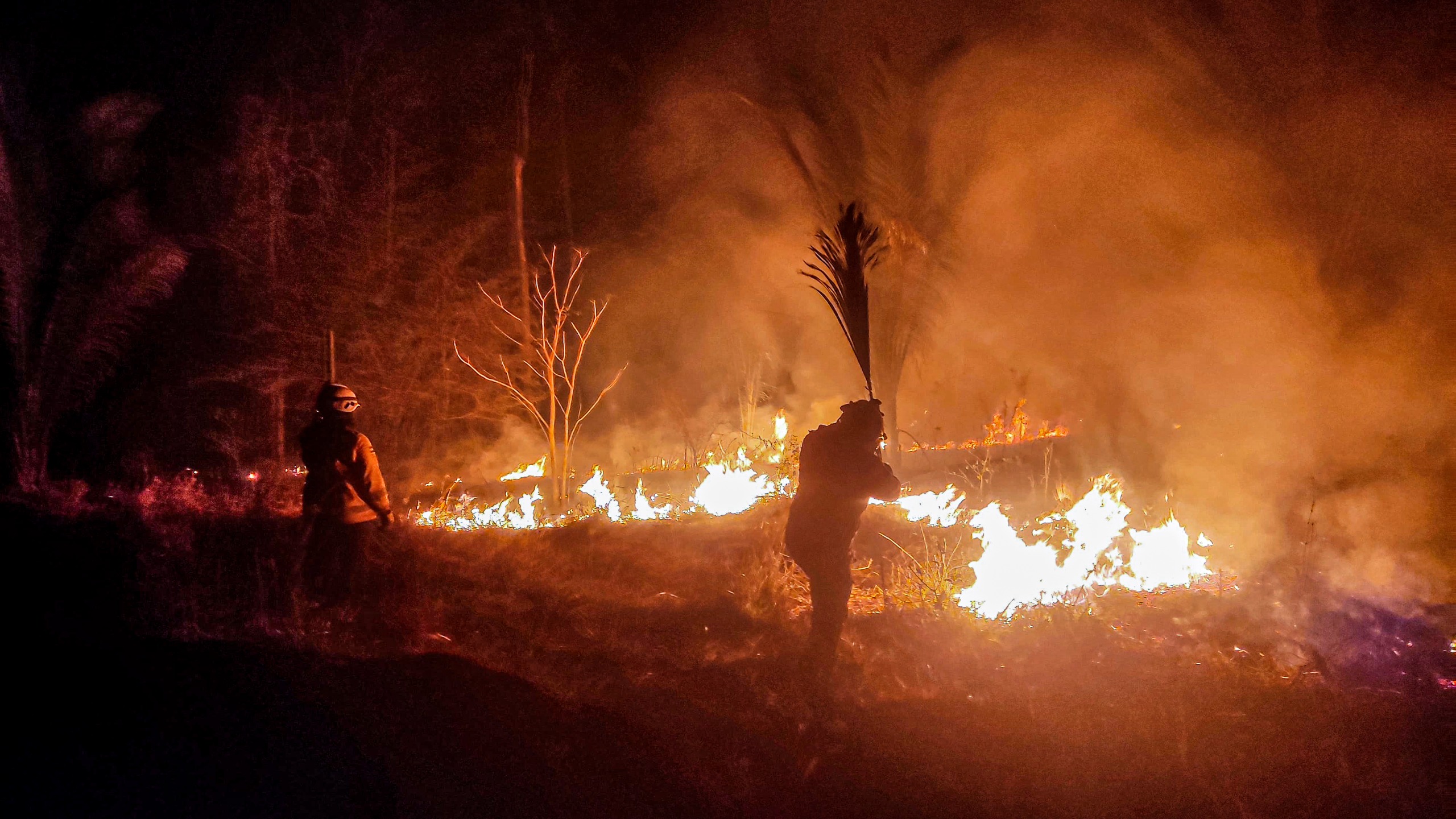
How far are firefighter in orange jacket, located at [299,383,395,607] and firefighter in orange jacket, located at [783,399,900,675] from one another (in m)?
2.98

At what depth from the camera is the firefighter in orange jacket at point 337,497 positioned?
5941mm

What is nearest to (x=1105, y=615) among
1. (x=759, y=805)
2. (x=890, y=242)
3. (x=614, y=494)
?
(x=759, y=805)

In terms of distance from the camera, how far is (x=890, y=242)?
34.9ft

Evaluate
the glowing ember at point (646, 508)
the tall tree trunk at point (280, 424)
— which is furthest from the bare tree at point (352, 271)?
the glowing ember at point (646, 508)

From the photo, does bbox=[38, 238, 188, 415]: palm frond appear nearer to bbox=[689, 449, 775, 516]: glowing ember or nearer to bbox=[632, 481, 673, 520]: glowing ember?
bbox=[632, 481, 673, 520]: glowing ember

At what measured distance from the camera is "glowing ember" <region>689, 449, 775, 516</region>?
10.0 meters

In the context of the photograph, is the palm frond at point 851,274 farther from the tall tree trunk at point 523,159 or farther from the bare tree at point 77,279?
the bare tree at point 77,279

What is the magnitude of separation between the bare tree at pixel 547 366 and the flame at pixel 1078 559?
610cm

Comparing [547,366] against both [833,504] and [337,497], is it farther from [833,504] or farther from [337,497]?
[833,504]

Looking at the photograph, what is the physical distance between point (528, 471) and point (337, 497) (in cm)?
780

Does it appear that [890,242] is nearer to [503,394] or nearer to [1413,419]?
[1413,419]

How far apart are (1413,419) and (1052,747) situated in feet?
21.4

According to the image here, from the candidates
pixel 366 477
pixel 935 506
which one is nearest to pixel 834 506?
pixel 366 477

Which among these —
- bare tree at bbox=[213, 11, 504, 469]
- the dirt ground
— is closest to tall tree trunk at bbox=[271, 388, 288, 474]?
bare tree at bbox=[213, 11, 504, 469]
